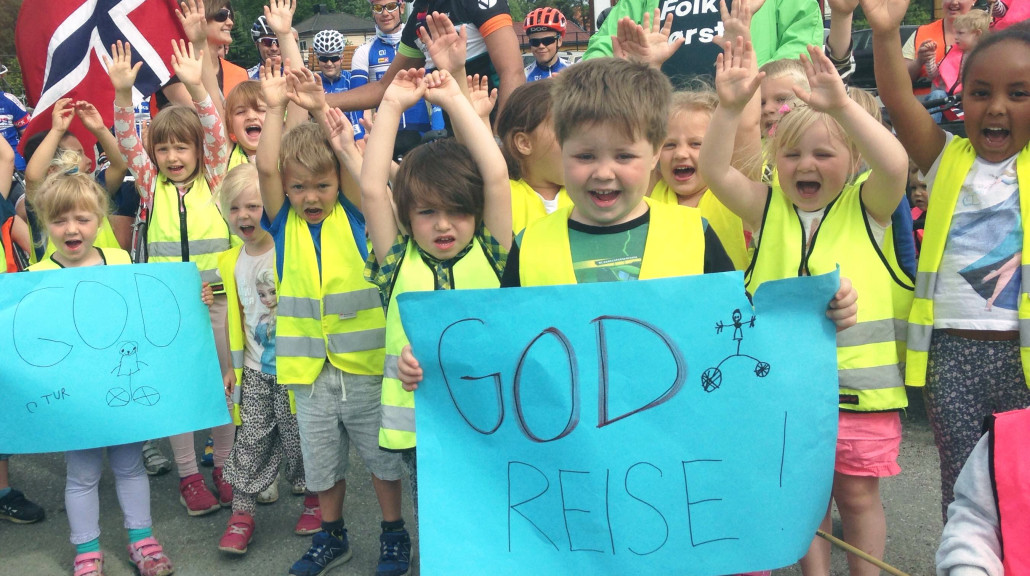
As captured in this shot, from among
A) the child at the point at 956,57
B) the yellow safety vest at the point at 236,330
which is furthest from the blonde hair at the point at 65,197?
the child at the point at 956,57

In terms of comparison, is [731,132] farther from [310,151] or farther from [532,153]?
[310,151]

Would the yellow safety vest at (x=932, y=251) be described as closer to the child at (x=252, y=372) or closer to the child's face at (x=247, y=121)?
the child at (x=252, y=372)

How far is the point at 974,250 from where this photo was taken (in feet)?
9.26

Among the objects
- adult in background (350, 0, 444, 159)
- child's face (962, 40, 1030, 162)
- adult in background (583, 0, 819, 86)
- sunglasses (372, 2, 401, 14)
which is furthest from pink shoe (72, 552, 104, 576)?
sunglasses (372, 2, 401, 14)

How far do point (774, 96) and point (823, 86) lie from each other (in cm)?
137

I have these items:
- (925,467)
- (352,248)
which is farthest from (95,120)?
(925,467)

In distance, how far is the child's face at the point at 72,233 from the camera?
4.02 m

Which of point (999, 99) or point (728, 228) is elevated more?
point (999, 99)

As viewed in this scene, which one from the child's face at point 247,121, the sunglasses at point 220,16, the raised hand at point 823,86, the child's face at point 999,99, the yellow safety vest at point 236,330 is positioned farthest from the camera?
the sunglasses at point 220,16

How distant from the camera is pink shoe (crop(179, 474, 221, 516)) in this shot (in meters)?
4.42

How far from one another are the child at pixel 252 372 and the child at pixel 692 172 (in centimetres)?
176

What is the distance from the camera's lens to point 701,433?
7.52ft

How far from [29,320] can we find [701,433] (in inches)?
109

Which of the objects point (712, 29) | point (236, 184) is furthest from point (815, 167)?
point (236, 184)
